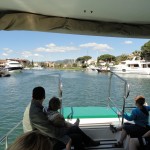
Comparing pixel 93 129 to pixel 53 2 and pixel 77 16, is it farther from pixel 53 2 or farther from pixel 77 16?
pixel 53 2

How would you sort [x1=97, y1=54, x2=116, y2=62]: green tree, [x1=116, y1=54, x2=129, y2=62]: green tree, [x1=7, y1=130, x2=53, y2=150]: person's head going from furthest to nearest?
1. [x1=97, y1=54, x2=116, y2=62]: green tree
2. [x1=116, y1=54, x2=129, y2=62]: green tree
3. [x1=7, y1=130, x2=53, y2=150]: person's head

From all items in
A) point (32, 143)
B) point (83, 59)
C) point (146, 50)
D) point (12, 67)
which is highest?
point (32, 143)

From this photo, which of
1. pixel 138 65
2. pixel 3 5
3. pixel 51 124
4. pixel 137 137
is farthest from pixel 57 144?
pixel 138 65

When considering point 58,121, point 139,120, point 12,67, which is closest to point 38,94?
point 58,121

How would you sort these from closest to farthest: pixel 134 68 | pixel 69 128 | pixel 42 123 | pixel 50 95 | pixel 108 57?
pixel 42 123, pixel 69 128, pixel 50 95, pixel 134 68, pixel 108 57

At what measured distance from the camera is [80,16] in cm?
371

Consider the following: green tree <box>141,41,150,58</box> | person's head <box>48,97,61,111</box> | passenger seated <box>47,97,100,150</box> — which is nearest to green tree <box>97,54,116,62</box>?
green tree <box>141,41,150,58</box>

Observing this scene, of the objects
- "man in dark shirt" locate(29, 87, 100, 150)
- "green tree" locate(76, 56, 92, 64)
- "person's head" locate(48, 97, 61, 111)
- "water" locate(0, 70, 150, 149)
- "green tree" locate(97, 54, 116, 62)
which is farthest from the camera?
"green tree" locate(76, 56, 92, 64)

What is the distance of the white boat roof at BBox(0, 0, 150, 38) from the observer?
3.20m

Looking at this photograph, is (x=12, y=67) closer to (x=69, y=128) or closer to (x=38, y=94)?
(x=69, y=128)

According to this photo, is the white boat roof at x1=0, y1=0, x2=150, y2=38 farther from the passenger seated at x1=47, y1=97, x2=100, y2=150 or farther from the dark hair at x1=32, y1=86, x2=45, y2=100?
the passenger seated at x1=47, y1=97, x2=100, y2=150

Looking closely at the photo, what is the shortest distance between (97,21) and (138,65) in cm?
6290

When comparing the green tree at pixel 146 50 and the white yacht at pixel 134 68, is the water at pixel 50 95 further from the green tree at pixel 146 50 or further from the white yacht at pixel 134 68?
the green tree at pixel 146 50

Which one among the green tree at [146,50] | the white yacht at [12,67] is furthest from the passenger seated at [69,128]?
the green tree at [146,50]
